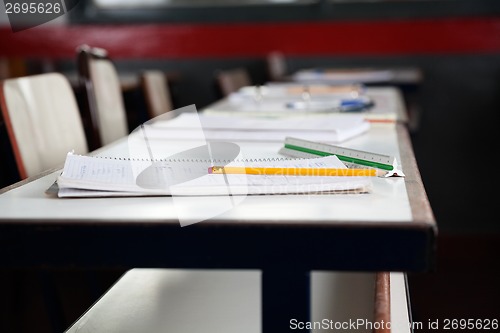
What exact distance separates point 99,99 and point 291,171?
1143mm

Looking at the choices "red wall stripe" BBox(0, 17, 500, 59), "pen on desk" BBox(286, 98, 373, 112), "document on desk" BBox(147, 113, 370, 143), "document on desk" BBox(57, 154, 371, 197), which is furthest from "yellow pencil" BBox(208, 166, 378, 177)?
"red wall stripe" BBox(0, 17, 500, 59)

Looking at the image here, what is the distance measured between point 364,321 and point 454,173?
105 inches

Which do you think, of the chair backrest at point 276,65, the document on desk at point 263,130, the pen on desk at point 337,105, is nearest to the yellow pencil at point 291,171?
the document on desk at point 263,130

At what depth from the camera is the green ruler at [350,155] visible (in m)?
0.96

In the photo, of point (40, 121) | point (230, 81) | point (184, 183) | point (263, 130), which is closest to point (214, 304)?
point (184, 183)

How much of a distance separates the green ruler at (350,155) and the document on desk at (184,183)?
0.07 m

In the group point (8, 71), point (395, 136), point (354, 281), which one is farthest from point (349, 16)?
point (354, 281)

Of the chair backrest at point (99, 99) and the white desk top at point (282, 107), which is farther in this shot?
the chair backrest at point (99, 99)

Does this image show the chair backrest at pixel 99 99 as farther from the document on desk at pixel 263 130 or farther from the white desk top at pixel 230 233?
the white desk top at pixel 230 233

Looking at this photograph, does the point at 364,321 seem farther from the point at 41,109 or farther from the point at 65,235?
the point at 41,109

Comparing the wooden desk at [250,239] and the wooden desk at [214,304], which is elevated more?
the wooden desk at [250,239]

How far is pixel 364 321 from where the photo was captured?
0.95 metres

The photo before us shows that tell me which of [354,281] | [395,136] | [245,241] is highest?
[245,241]

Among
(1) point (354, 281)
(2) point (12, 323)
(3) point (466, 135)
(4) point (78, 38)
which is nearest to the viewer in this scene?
(1) point (354, 281)
